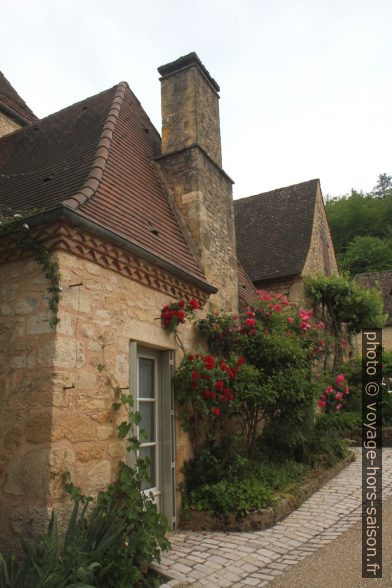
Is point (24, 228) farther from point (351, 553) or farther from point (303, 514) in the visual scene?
point (303, 514)

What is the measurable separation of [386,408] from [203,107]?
8021mm

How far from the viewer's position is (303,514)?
5684mm

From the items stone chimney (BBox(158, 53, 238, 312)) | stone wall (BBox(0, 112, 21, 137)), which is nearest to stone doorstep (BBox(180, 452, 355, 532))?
stone chimney (BBox(158, 53, 238, 312))

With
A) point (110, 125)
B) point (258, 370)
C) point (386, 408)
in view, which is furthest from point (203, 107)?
point (386, 408)

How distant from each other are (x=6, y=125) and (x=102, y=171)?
4941 mm

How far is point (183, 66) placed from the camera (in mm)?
8164

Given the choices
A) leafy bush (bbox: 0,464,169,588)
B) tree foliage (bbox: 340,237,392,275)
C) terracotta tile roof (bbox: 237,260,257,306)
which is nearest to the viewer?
leafy bush (bbox: 0,464,169,588)

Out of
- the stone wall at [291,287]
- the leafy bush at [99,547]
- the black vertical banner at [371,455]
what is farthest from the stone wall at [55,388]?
the stone wall at [291,287]

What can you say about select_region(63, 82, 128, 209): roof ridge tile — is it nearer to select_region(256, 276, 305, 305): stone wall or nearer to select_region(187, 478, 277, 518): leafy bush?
select_region(187, 478, 277, 518): leafy bush

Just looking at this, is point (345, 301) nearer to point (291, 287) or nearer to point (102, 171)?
point (291, 287)

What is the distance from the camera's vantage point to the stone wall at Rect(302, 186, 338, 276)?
12215 millimetres

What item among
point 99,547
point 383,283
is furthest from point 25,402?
point 383,283

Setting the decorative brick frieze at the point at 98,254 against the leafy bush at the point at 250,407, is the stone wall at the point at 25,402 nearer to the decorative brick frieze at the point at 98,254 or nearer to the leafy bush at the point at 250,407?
the decorative brick frieze at the point at 98,254

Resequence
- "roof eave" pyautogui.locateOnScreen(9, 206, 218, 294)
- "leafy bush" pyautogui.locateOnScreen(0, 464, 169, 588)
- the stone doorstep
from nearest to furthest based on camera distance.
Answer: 1. "leafy bush" pyautogui.locateOnScreen(0, 464, 169, 588)
2. "roof eave" pyautogui.locateOnScreen(9, 206, 218, 294)
3. the stone doorstep
